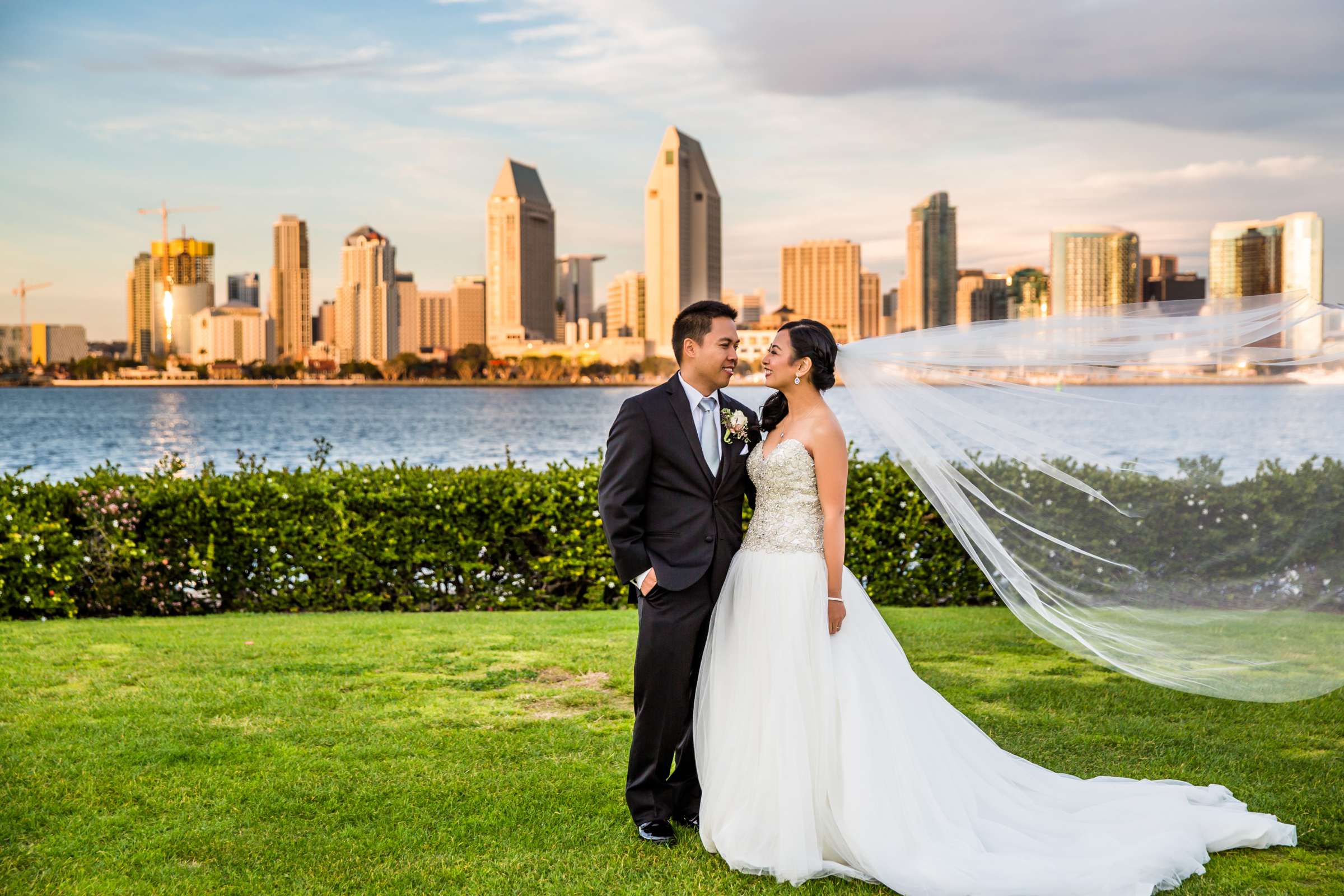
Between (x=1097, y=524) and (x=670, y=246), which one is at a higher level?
(x=670, y=246)

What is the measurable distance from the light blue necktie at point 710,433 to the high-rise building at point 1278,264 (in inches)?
108

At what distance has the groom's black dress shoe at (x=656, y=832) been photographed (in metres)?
4.28

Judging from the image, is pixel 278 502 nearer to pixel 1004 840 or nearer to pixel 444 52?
pixel 1004 840

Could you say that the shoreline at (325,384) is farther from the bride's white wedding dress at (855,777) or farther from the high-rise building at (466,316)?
the bride's white wedding dress at (855,777)

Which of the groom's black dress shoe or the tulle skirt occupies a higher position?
the tulle skirt

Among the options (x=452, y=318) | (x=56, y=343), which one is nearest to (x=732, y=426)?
(x=56, y=343)

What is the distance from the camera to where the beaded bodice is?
4238 millimetres

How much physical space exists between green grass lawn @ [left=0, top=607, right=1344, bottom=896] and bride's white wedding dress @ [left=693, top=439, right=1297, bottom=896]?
0.14 metres

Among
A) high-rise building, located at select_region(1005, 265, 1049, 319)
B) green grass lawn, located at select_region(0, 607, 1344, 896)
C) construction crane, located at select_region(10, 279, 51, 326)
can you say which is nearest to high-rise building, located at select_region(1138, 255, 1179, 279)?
high-rise building, located at select_region(1005, 265, 1049, 319)

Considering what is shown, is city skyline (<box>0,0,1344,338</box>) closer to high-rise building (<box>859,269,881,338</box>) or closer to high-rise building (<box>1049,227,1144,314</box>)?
high-rise building (<box>1049,227,1144,314</box>)

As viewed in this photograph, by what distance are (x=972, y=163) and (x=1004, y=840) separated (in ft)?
273

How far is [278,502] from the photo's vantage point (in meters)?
9.16

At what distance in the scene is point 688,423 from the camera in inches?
168

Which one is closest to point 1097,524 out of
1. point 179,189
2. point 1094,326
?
point 1094,326
